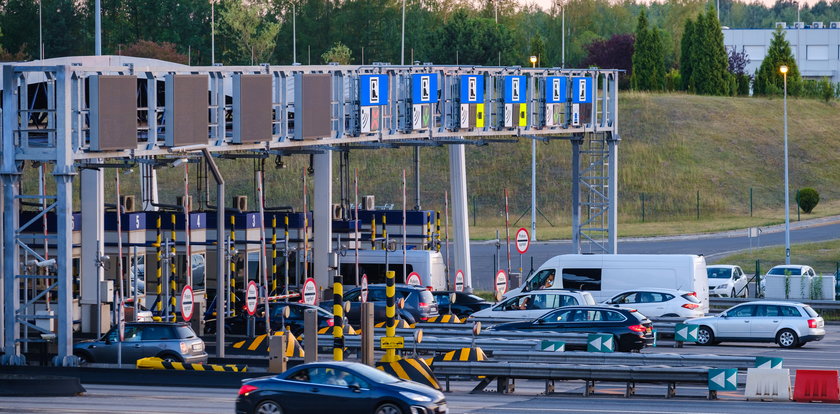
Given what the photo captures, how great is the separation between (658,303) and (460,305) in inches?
244

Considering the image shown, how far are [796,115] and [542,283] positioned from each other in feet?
211

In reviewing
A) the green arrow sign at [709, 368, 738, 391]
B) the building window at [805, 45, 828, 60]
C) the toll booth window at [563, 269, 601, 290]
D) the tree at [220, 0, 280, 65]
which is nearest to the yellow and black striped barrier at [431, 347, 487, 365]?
the green arrow sign at [709, 368, 738, 391]

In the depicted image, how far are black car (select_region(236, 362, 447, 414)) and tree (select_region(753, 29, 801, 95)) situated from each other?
88997mm

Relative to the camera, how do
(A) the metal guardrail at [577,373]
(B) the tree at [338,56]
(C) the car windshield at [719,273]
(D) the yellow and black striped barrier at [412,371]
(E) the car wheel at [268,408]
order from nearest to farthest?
(E) the car wheel at [268,408] < (D) the yellow and black striped barrier at [412,371] < (A) the metal guardrail at [577,373] < (C) the car windshield at [719,273] < (B) the tree at [338,56]

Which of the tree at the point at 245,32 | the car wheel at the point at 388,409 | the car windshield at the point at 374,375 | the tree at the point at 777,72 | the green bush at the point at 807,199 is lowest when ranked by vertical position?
the car wheel at the point at 388,409

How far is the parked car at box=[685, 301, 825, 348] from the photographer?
3572 centimetres

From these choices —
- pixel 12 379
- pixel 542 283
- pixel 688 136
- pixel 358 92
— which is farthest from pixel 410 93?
pixel 688 136

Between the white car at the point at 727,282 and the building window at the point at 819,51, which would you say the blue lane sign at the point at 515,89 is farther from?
the building window at the point at 819,51

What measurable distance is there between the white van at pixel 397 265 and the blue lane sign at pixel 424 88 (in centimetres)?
588

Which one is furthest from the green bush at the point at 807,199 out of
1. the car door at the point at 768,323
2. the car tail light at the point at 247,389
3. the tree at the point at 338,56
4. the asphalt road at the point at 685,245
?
the car tail light at the point at 247,389

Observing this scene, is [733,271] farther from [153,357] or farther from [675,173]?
[675,173]

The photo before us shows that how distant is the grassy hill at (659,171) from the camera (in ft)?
280

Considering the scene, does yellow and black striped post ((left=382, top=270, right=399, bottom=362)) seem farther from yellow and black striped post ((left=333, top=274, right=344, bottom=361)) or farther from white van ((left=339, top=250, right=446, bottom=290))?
white van ((left=339, top=250, right=446, bottom=290))

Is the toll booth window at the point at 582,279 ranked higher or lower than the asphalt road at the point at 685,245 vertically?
higher
